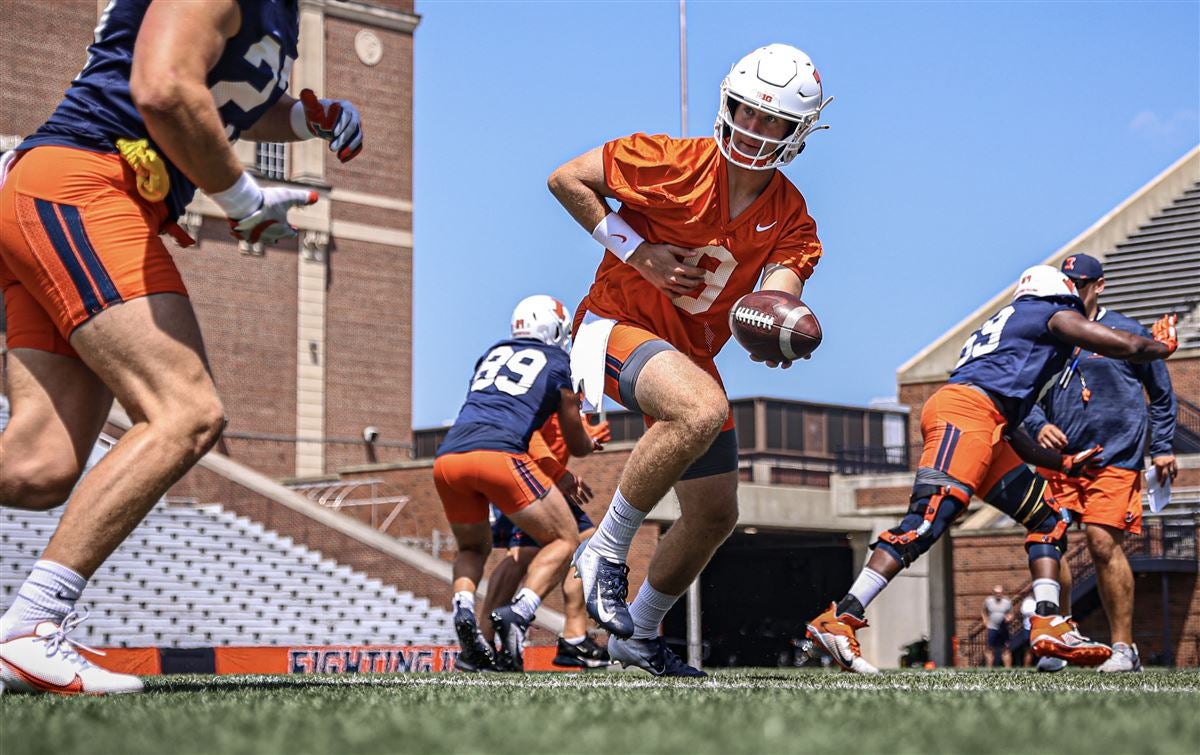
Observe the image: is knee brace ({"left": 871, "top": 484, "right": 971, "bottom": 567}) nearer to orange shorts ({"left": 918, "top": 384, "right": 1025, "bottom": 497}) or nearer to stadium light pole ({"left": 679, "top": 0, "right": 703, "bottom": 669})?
orange shorts ({"left": 918, "top": 384, "right": 1025, "bottom": 497})

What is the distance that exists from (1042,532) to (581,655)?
2.78m

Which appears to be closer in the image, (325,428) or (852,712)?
(852,712)

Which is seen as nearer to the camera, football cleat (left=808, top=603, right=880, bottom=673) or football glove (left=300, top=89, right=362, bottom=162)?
football glove (left=300, top=89, right=362, bottom=162)

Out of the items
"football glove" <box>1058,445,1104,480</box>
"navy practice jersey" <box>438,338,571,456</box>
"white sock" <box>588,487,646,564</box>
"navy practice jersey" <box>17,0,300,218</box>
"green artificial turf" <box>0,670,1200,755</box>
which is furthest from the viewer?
"football glove" <box>1058,445,1104,480</box>

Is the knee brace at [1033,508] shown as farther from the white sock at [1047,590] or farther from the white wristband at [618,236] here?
the white wristband at [618,236]

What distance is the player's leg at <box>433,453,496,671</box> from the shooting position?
874 centimetres

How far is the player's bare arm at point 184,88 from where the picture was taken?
4332 mm

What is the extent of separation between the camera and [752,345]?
5.81 metres

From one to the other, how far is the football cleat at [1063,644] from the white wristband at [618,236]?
12.1ft

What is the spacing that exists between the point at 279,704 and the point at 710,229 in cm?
289

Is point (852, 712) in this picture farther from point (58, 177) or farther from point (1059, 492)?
point (1059, 492)

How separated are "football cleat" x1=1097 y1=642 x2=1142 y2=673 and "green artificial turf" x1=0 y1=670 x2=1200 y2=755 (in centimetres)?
451

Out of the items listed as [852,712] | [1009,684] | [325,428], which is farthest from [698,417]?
[325,428]

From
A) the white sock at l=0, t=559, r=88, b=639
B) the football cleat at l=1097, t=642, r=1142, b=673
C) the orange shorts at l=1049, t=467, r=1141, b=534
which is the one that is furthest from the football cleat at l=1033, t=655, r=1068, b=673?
the white sock at l=0, t=559, r=88, b=639
